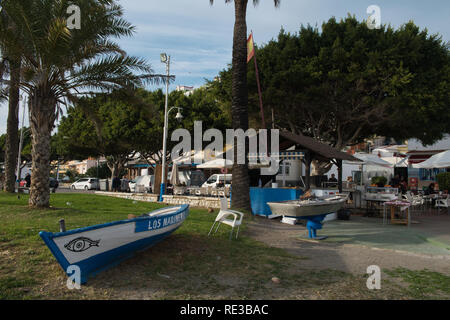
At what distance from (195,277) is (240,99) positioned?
7.99 m

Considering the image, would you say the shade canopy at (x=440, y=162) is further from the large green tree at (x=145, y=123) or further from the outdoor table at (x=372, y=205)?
the large green tree at (x=145, y=123)

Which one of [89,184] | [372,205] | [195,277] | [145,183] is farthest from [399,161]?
[89,184]

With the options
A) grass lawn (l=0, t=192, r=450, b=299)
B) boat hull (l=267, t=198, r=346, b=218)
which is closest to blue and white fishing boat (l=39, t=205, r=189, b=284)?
grass lawn (l=0, t=192, r=450, b=299)

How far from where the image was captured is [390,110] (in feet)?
61.2

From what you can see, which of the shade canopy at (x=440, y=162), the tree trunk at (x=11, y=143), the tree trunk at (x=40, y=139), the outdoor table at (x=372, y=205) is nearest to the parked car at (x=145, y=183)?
the tree trunk at (x=11, y=143)

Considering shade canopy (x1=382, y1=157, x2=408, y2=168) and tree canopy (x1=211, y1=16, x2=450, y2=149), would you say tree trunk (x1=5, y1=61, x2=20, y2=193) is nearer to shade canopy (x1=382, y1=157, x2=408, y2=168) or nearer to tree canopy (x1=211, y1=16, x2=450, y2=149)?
tree canopy (x1=211, y1=16, x2=450, y2=149)

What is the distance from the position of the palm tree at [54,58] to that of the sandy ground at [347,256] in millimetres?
6803

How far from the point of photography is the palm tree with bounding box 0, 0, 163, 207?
9.78 meters

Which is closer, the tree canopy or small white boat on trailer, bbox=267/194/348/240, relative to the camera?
small white boat on trailer, bbox=267/194/348/240

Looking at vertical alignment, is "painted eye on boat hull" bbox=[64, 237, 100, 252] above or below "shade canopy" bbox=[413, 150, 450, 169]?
below

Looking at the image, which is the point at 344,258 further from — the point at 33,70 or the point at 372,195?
the point at 33,70
